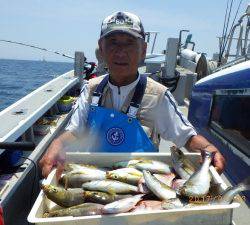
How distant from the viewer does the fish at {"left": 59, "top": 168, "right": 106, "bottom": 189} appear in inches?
89.6

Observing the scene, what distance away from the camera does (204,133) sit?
5.36m

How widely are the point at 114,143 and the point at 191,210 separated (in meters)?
1.10

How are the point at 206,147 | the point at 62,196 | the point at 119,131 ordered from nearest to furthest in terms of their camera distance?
the point at 62,196
the point at 206,147
the point at 119,131

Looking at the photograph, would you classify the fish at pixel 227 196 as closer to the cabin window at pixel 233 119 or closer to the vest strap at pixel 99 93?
the vest strap at pixel 99 93

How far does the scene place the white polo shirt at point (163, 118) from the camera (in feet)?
9.36

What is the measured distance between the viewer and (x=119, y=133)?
2.76m

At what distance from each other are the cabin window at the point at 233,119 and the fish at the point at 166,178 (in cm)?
168

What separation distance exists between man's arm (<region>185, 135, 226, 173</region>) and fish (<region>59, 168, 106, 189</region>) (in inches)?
27.6

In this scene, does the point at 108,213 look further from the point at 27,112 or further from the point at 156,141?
the point at 27,112

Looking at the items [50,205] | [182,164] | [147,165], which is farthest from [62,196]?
[182,164]

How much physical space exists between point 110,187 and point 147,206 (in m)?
0.30

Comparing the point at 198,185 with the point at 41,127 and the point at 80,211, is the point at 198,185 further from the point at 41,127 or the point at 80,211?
the point at 41,127

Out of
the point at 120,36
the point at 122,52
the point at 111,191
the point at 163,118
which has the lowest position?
the point at 111,191

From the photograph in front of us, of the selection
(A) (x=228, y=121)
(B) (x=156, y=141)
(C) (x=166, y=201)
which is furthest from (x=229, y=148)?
(C) (x=166, y=201)
